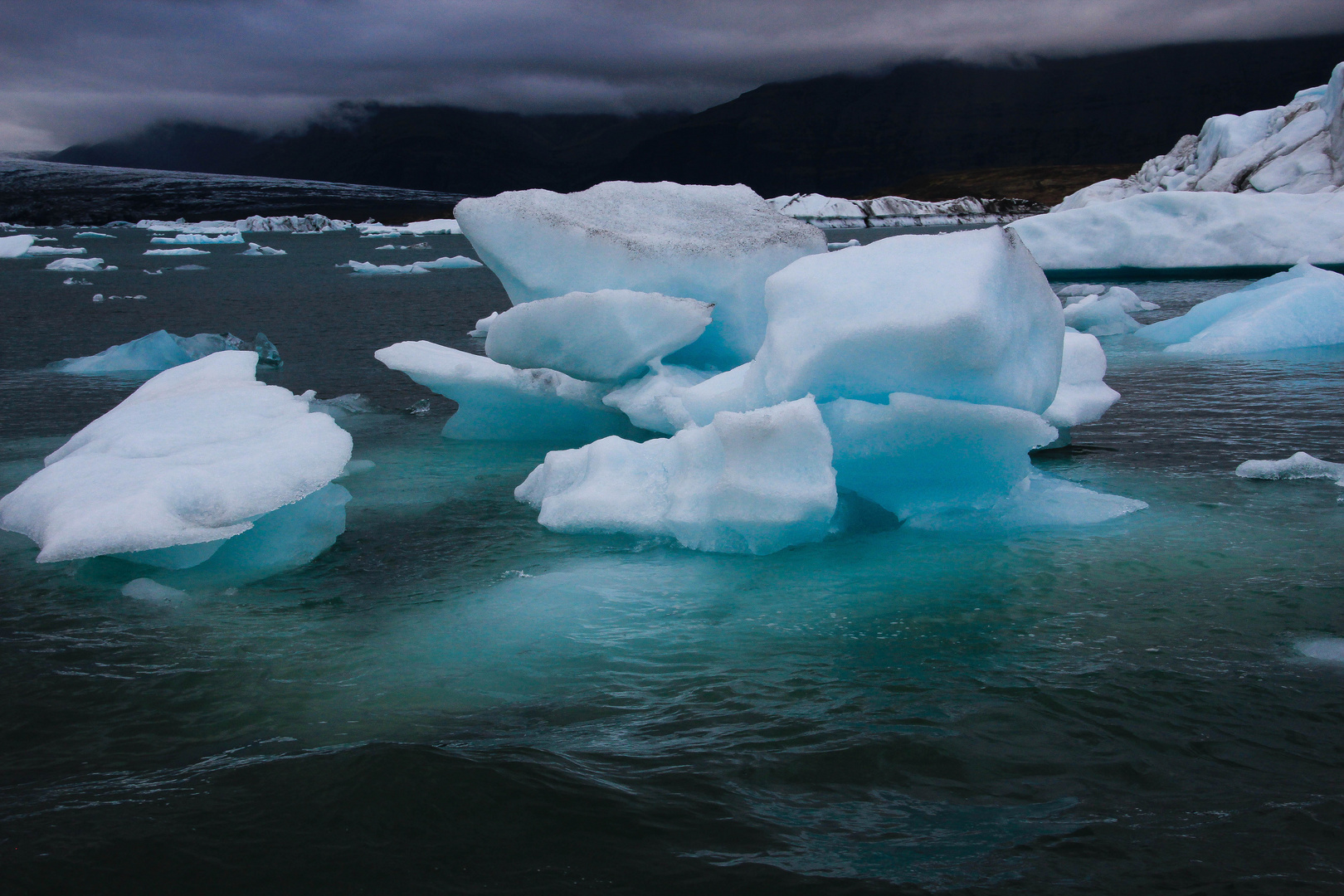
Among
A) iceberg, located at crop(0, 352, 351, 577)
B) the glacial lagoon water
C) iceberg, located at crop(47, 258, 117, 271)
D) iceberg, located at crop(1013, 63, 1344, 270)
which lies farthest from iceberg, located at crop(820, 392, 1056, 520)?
iceberg, located at crop(47, 258, 117, 271)

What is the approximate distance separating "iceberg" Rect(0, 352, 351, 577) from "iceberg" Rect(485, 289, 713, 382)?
6.04 ft

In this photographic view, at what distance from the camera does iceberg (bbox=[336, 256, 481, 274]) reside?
1281 inches

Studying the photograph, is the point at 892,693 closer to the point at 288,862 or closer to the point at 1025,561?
the point at 1025,561

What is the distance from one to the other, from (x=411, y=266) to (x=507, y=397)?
26227 mm

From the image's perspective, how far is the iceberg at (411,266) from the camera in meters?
32.5

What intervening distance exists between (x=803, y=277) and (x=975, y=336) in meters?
1.43

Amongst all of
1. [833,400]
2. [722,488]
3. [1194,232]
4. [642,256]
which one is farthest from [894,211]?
[722,488]

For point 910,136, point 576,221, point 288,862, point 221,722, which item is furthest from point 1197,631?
point 910,136

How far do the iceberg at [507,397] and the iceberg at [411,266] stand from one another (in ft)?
78.1

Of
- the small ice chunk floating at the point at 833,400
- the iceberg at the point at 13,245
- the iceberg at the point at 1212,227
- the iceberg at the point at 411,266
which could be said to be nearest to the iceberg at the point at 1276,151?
the iceberg at the point at 1212,227

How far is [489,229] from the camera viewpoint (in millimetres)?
9312

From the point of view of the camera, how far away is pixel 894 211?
68812 millimetres

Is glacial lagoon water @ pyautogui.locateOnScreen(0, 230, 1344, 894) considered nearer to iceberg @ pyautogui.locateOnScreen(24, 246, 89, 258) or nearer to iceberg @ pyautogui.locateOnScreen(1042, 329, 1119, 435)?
iceberg @ pyautogui.locateOnScreen(1042, 329, 1119, 435)

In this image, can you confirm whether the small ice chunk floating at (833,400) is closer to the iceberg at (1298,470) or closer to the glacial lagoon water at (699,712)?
the glacial lagoon water at (699,712)
